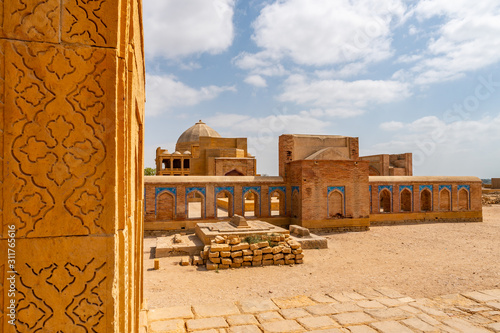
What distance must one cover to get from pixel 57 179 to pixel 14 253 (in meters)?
0.41

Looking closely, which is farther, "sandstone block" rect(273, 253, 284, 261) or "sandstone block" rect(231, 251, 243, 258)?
"sandstone block" rect(273, 253, 284, 261)

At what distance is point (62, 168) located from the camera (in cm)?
159

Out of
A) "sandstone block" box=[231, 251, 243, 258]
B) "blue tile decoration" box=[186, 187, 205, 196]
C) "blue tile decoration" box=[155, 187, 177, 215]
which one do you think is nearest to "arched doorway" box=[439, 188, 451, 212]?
"blue tile decoration" box=[186, 187, 205, 196]

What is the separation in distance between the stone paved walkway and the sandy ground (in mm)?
1833

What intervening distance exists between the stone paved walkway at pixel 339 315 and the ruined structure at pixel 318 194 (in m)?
8.83

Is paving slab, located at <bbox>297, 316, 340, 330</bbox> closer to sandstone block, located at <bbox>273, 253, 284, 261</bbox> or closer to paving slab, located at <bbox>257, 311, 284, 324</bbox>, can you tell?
paving slab, located at <bbox>257, 311, 284, 324</bbox>

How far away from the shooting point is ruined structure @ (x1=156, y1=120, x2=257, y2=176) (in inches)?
928

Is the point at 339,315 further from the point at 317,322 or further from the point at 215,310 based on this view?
the point at 215,310

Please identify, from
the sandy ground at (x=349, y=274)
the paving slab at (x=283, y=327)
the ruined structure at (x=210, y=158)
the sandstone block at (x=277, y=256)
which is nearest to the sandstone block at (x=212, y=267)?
the sandy ground at (x=349, y=274)

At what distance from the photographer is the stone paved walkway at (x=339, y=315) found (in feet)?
11.6

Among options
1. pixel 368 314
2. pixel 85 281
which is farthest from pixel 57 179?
pixel 368 314

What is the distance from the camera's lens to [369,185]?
50.4 feet

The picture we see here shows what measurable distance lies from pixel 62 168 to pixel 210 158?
22784mm

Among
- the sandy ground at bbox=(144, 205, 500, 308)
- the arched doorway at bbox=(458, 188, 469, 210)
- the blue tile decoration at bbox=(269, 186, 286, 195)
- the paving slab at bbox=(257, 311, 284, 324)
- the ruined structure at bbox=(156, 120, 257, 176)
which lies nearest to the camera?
the paving slab at bbox=(257, 311, 284, 324)
